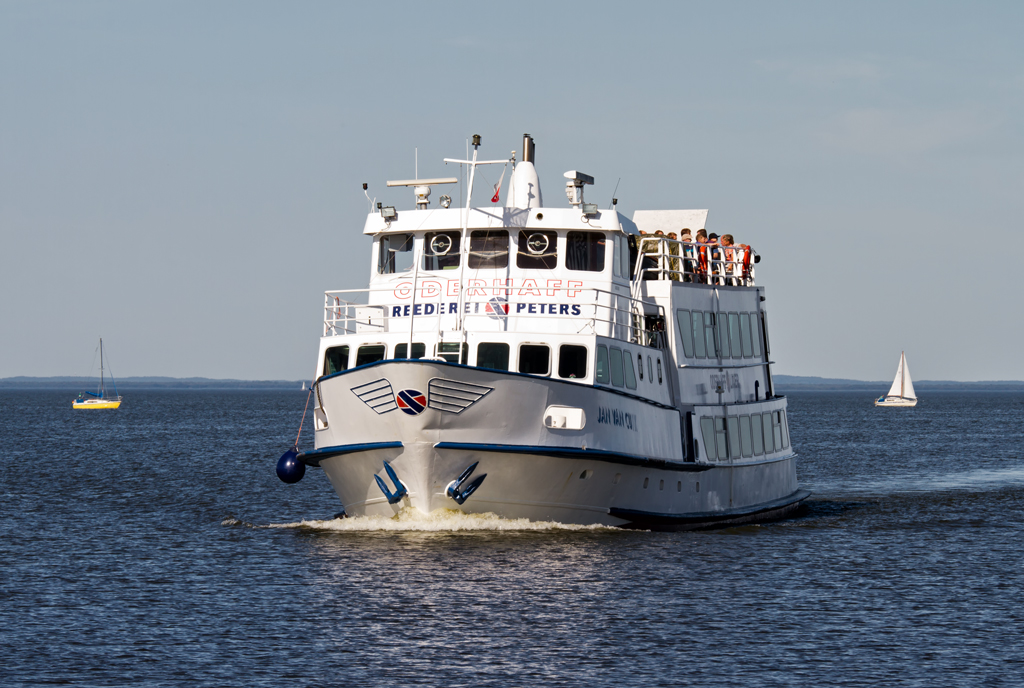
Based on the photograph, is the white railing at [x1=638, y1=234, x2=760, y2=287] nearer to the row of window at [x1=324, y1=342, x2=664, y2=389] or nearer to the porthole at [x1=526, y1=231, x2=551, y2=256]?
the porthole at [x1=526, y1=231, x2=551, y2=256]

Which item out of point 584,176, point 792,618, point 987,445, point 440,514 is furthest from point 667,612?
point 987,445

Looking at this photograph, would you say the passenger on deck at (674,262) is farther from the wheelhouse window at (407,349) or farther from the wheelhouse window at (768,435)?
Answer: the wheelhouse window at (407,349)

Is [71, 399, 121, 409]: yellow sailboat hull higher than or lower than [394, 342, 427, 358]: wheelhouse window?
lower

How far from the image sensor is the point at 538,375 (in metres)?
23.4

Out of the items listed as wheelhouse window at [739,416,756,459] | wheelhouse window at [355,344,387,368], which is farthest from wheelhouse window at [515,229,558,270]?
wheelhouse window at [739,416,756,459]

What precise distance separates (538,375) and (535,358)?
91 centimetres

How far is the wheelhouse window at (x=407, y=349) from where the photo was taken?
80.5 feet

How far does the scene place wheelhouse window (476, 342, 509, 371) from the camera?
2416 centimetres

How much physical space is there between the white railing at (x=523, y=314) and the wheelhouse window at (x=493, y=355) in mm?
834

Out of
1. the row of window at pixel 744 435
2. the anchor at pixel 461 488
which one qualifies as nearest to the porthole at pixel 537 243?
the row of window at pixel 744 435

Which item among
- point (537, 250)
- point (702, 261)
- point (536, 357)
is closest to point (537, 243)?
point (537, 250)

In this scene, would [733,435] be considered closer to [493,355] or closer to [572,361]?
[572,361]

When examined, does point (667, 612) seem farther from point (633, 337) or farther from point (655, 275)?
point (655, 275)

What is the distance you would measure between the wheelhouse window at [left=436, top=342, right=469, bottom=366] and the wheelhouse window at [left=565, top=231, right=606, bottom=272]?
132 inches
